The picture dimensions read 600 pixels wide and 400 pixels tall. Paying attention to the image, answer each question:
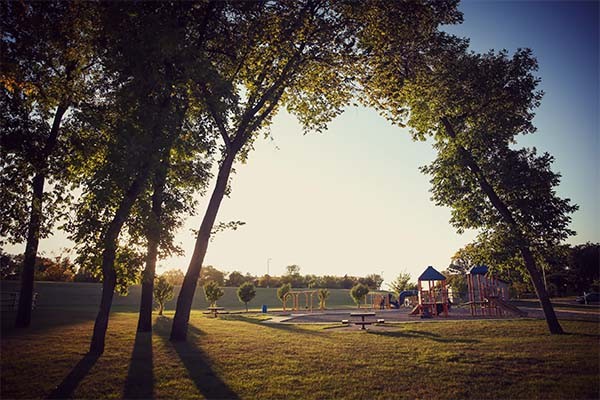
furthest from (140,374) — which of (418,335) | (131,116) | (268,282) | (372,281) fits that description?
(372,281)

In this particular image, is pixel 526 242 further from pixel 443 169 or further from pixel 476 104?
pixel 476 104

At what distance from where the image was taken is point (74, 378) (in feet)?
23.4

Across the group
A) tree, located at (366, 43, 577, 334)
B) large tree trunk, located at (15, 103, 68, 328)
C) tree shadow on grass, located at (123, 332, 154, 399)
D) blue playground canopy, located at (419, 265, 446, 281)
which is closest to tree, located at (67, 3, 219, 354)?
tree shadow on grass, located at (123, 332, 154, 399)

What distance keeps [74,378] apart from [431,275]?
25515 mm

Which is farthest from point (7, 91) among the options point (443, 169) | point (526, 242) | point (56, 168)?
point (526, 242)

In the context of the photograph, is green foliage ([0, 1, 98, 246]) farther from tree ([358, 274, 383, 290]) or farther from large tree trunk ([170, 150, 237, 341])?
tree ([358, 274, 383, 290])

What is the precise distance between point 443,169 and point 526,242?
440 centimetres

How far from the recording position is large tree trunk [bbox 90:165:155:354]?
9.37 m

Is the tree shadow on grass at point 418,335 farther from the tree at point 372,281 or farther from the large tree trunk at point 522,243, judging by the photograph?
the tree at point 372,281

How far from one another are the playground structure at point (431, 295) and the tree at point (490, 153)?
11.0m

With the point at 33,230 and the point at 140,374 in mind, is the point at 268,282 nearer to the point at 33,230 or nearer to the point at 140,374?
the point at 33,230

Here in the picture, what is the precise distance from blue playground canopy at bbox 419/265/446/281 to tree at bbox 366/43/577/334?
40.0 ft

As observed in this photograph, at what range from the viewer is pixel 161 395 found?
643 cm

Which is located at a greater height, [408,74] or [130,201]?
[408,74]
